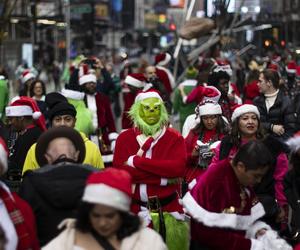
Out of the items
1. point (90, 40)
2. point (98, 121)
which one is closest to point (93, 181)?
point (98, 121)

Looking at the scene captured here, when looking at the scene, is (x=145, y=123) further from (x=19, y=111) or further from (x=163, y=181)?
(x=19, y=111)

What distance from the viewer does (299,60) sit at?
30172mm

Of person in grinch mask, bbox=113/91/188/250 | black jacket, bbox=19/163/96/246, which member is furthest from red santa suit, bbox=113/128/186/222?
black jacket, bbox=19/163/96/246

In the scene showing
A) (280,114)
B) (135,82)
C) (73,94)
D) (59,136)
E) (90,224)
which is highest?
(59,136)

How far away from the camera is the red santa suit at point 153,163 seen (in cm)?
766

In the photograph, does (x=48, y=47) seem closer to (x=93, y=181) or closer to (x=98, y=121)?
(x=98, y=121)

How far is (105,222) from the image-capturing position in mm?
4750

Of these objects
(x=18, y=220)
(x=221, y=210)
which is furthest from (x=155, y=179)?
(x=18, y=220)

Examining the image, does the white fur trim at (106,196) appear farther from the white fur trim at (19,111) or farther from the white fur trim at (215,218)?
the white fur trim at (19,111)

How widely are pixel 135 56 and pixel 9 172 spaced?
7126 centimetres

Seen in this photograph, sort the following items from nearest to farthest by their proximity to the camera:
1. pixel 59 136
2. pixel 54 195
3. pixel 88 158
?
pixel 54 195
pixel 59 136
pixel 88 158

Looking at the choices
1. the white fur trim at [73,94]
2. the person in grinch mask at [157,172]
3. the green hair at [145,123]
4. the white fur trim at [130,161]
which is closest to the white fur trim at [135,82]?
the white fur trim at [73,94]

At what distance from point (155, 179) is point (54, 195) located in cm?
234

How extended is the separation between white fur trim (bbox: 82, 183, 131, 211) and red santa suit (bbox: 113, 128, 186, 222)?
277 centimetres
